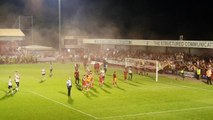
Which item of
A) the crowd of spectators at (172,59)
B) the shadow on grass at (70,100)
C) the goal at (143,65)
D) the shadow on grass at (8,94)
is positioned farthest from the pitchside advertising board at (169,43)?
the shadow on grass at (8,94)

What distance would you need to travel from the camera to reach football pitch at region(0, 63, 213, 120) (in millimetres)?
22359

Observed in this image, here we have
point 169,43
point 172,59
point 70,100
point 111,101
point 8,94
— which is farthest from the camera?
point 172,59

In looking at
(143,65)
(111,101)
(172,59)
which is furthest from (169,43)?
(111,101)

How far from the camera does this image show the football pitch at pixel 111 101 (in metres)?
22.4

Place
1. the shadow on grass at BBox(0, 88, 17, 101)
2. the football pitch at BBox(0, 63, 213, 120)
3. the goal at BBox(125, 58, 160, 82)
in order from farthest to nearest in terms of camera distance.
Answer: the goal at BBox(125, 58, 160, 82), the shadow on grass at BBox(0, 88, 17, 101), the football pitch at BBox(0, 63, 213, 120)

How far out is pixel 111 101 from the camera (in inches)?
1064

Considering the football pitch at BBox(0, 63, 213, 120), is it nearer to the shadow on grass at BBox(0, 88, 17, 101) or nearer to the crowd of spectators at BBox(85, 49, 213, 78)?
the shadow on grass at BBox(0, 88, 17, 101)

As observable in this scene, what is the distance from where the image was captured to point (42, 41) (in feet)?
278

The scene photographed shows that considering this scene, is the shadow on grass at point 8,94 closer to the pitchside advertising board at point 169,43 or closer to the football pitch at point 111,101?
the football pitch at point 111,101

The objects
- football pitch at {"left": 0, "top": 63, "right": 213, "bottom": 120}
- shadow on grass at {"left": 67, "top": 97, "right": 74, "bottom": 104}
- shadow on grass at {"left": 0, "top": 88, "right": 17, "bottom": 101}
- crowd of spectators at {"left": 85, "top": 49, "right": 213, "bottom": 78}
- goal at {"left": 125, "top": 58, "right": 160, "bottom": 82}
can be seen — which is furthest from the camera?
goal at {"left": 125, "top": 58, "right": 160, "bottom": 82}

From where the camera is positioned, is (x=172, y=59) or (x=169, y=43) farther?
(x=172, y=59)

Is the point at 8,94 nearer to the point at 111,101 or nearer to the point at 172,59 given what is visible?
the point at 111,101

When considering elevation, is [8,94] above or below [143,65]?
below

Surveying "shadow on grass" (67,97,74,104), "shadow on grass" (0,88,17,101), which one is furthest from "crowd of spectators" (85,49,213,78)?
"shadow on grass" (0,88,17,101)
